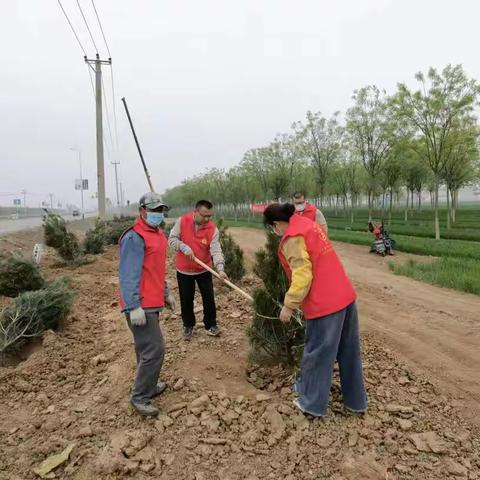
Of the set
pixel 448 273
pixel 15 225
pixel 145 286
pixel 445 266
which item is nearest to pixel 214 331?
pixel 145 286

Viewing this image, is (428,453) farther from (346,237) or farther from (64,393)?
(346,237)

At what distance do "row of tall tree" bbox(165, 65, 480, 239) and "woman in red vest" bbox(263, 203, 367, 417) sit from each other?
1439 centimetres

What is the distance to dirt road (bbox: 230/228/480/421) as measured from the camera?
3645 millimetres

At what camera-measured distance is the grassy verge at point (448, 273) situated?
7609 millimetres

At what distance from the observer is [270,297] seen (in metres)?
3.41

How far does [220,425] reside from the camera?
Result: 2838mm

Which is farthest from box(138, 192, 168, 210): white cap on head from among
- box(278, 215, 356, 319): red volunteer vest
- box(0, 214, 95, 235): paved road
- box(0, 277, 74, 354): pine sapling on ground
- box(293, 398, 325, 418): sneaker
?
box(0, 214, 95, 235): paved road

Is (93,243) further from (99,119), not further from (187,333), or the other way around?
(187,333)

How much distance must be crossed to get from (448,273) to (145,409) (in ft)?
24.8

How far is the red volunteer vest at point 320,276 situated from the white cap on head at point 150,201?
99cm

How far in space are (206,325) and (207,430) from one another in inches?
69.9

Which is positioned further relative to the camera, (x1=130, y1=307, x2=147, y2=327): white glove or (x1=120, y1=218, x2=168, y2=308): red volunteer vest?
(x1=120, y1=218, x2=168, y2=308): red volunteer vest

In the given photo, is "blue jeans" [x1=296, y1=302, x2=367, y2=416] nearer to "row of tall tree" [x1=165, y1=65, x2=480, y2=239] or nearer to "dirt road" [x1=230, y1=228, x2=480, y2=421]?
"dirt road" [x1=230, y1=228, x2=480, y2=421]

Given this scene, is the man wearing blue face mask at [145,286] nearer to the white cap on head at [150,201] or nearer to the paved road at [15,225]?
the white cap on head at [150,201]
